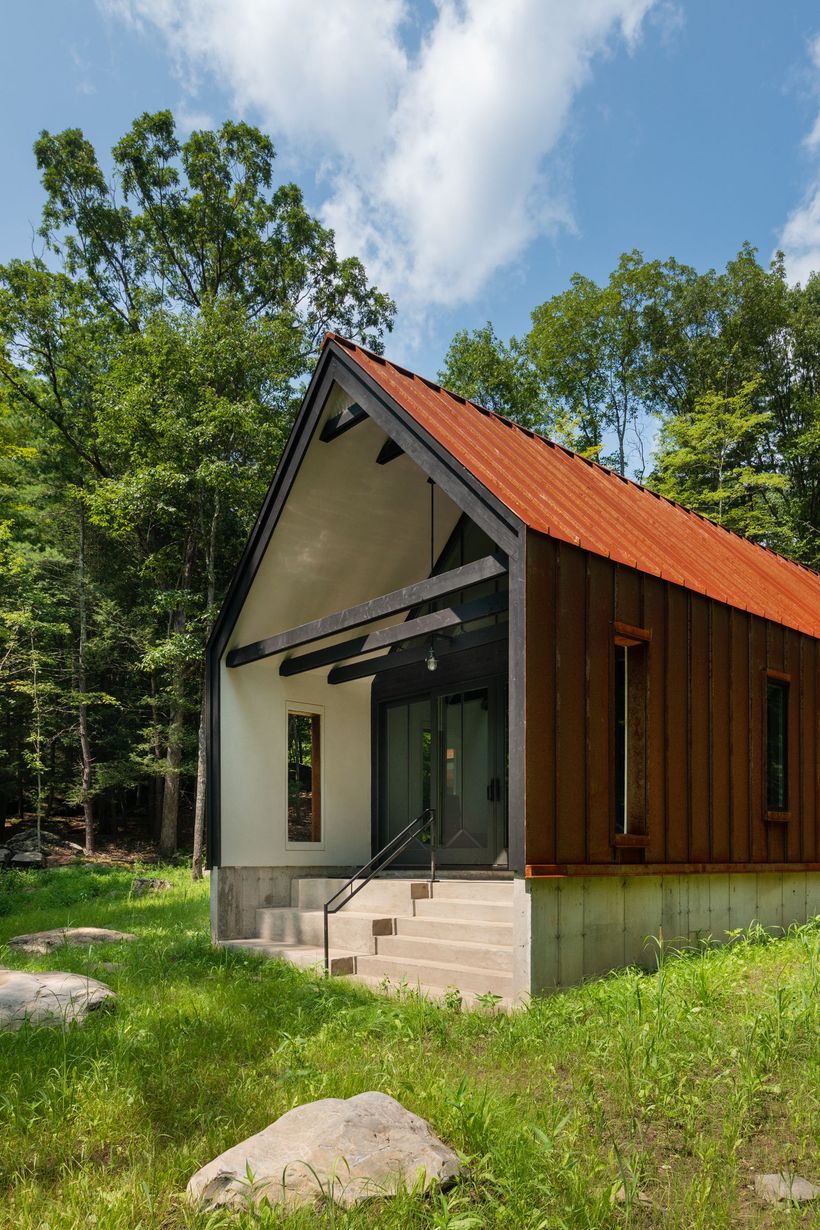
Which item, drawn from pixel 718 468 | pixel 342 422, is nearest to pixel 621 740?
pixel 342 422

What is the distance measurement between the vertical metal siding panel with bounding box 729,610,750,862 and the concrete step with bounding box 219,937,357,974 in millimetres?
3783

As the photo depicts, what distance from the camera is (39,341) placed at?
21781 millimetres

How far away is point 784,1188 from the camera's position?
11.1 feet

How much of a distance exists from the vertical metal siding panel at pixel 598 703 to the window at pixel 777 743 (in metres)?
3.08

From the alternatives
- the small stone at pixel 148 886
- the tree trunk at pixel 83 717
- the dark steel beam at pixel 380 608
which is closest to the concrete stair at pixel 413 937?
the dark steel beam at pixel 380 608

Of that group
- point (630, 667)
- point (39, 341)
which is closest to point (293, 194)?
point (39, 341)

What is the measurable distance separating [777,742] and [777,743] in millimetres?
13

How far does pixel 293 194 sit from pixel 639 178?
10406 mm

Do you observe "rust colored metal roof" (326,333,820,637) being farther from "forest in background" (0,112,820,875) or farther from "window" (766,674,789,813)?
"forest in background" (0,112,820,875)

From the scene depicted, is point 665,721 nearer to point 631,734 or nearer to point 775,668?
point 631,734

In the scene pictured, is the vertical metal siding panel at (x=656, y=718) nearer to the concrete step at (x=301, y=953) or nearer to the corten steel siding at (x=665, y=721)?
the corten steel siding at (x=665, y=721)

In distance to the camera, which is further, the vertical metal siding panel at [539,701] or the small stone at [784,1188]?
the vertical metal siding panel at [539,701]

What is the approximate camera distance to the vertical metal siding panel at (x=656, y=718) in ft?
24.7

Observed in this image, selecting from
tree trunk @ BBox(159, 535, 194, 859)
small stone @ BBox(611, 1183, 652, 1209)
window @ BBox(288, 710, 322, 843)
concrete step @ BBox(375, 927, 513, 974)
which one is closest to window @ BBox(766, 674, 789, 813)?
concrete step @ BBox(375, 927, 513, 974)
